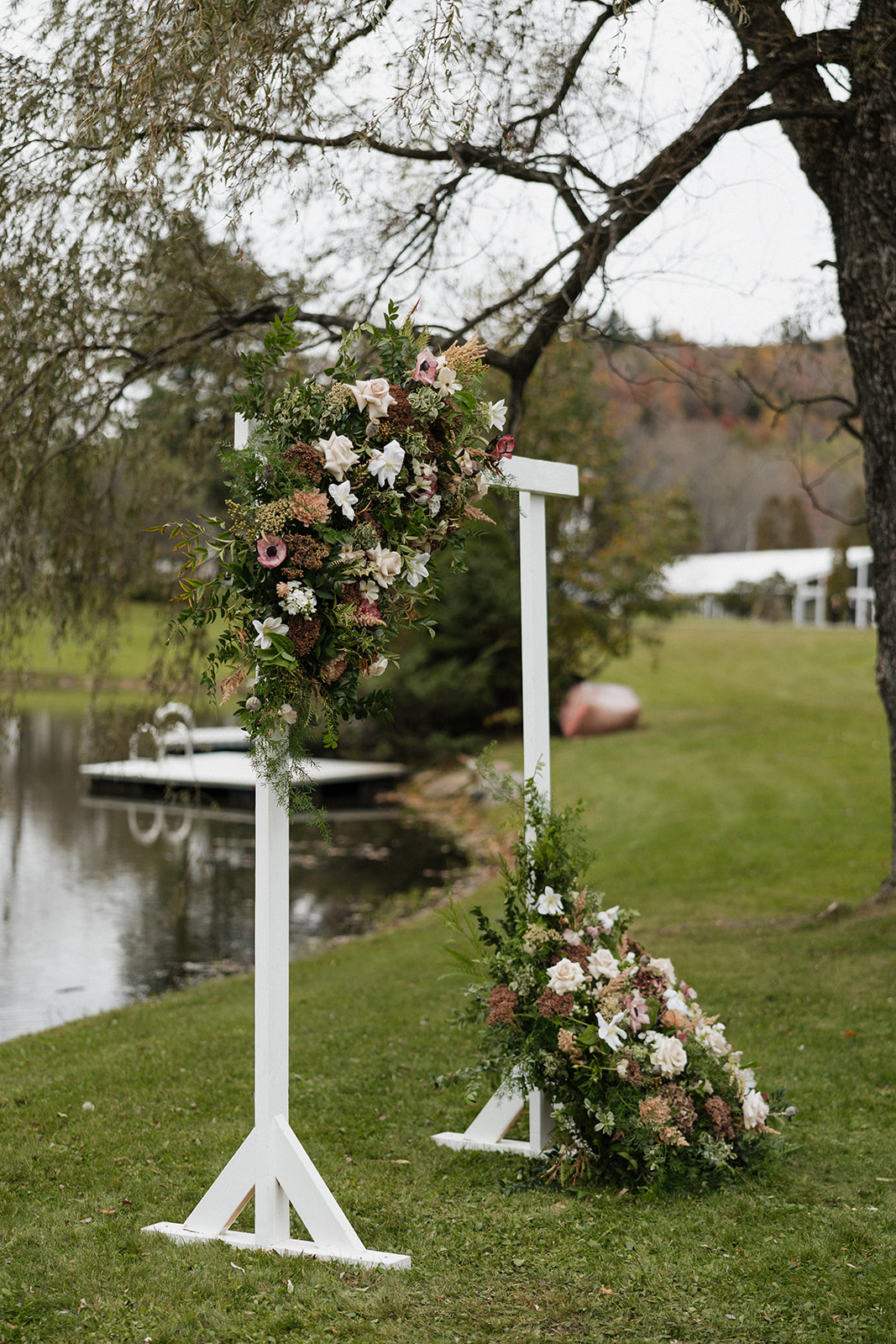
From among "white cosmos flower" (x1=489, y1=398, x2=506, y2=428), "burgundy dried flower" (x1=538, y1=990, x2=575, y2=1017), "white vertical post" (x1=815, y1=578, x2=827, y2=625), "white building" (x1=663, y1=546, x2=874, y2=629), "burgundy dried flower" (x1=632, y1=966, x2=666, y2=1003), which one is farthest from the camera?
"white vertical post" (x1=815, y1=578, x2=827, y2=625)

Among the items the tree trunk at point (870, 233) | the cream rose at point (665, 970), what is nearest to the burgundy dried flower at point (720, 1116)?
the cream rose at point (665, 970)

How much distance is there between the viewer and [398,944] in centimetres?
899

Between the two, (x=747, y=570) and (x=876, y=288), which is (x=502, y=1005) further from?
(x=747, y=570)

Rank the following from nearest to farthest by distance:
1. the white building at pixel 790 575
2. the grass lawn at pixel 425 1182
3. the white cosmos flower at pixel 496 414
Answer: the grass lawn at pixel 425 1182, the white cosmos flower at pixel 496 414, the white building at pixel 790 575

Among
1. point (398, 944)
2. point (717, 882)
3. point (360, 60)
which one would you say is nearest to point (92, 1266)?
point (360, 60)

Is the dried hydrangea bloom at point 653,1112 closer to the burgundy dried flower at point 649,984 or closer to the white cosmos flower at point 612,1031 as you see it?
the white cosmos flower at point 612,1031

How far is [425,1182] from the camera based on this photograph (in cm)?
400

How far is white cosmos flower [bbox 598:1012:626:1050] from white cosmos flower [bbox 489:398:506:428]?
1.88 m

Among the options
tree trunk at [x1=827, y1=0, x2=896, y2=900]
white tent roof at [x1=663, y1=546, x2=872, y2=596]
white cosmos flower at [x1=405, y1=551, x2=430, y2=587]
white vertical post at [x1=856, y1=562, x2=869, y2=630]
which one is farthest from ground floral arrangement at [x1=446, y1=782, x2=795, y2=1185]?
white tent roof at [x1=663, y1=546, x2=872, y2=596]

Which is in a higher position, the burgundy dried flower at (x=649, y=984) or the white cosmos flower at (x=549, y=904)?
the white cosmos flower at (x=549, y=904)

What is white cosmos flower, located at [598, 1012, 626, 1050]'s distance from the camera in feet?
12.5

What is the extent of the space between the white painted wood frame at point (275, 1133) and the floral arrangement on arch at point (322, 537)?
188 mm

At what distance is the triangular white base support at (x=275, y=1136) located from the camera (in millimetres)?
3287

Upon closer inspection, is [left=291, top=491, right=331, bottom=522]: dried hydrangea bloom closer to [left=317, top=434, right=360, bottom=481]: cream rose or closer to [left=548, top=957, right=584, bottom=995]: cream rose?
[left=317, top=434, right=360, bottom=481]: cream rose
